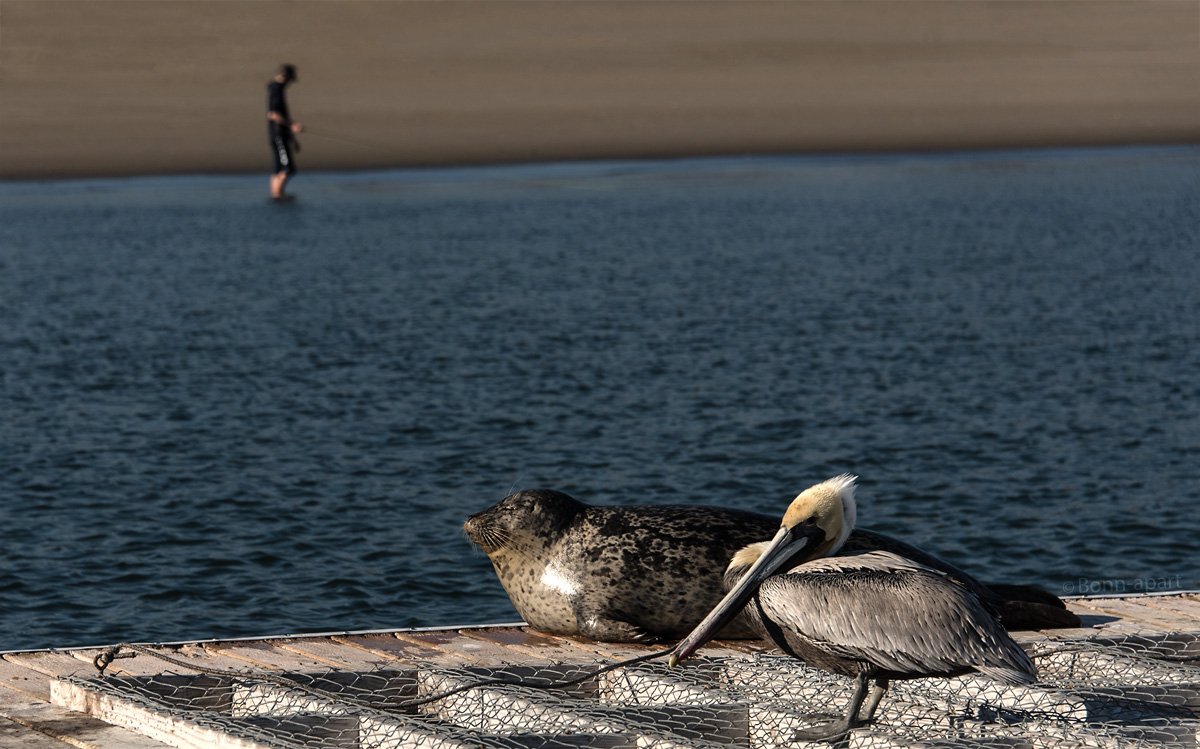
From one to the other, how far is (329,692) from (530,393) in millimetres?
10571

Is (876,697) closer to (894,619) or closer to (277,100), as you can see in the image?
(894,619)

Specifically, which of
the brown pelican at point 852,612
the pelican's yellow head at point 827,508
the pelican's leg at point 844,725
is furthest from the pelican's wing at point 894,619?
the pelican's leg at point 844,725

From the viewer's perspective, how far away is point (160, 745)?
7016 millimetres

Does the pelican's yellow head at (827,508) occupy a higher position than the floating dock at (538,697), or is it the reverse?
the pelican's yellow head at (827,508)

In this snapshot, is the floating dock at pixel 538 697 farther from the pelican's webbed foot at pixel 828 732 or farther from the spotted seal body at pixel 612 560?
the spotted seal body at pixel 612 560

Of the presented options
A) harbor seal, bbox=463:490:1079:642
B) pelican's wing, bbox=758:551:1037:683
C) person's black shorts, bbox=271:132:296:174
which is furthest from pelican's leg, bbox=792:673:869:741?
person's black shorts, bbox=271:132:296:174

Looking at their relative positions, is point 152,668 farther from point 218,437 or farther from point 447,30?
point 447,30

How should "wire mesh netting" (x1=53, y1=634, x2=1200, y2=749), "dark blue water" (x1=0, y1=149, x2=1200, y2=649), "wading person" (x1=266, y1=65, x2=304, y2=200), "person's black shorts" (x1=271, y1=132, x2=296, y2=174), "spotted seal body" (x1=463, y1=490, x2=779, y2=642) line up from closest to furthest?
"wire mesh netting" (x1=53, y1=634, x2=1200, y2=749) → "spotted seal body" (x1=463, y1=490, x2=779, y2=642) → "dark blue water" (x1=0, y1=149, x2=1200, y2=649) → "wading person" (x1=266, y1=65, x2=304, y2=200) → "person's black shorts" (x1=271, y1=132, x2=296, y2=174)

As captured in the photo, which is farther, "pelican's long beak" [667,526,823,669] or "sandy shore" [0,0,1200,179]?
"sandy shore" [0,0,1200,179]

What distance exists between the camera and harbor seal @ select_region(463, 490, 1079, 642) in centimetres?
894

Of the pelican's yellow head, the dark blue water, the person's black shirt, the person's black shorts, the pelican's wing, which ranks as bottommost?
the dark blue water

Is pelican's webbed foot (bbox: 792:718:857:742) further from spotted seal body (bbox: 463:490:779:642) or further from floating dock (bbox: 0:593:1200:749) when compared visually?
spotted seal body (bbox: 463:490:779:642)

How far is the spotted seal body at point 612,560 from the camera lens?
356 inches

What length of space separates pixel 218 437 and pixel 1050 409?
28.7 ft
